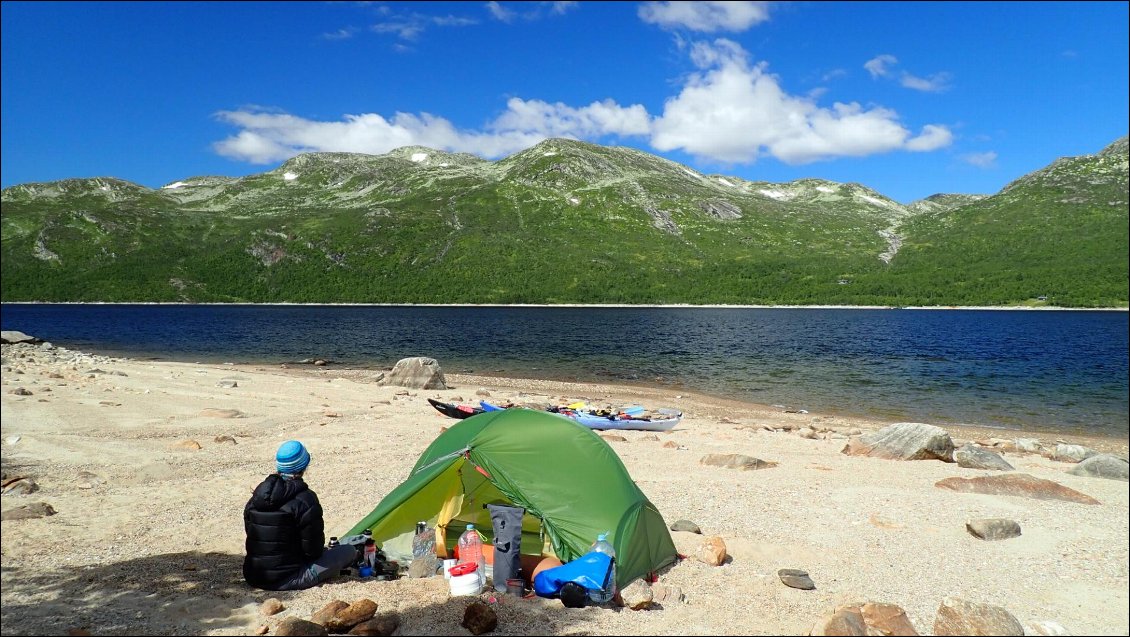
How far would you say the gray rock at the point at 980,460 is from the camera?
1919 cm

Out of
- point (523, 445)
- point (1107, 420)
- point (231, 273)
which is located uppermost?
point (231, 273)

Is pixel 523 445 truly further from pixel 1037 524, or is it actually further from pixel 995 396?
pixel 995 396

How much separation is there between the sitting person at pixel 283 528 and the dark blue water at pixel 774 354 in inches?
1240

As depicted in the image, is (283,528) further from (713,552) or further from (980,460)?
(980,460)

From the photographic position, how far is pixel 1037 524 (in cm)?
1334

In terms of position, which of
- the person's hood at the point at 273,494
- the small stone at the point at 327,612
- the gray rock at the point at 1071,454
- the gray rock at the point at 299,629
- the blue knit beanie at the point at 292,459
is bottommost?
the gray rock at the point at 1071,454

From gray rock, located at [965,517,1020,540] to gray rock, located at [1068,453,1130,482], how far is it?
813cm

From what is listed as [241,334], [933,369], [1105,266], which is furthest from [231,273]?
[1105,266]

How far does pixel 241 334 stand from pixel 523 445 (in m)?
83.8

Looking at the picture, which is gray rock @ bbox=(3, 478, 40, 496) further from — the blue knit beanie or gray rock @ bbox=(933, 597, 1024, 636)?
gray rock @ bbox=(933, 597, 1024, 636)

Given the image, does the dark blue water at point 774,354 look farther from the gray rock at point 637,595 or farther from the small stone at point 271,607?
the small stone at point 271,607

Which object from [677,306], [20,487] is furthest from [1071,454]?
→ [677,306]

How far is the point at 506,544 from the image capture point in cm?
960

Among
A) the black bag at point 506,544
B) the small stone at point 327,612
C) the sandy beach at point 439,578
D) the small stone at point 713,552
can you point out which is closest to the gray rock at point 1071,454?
the sandy beach at point 439,578
